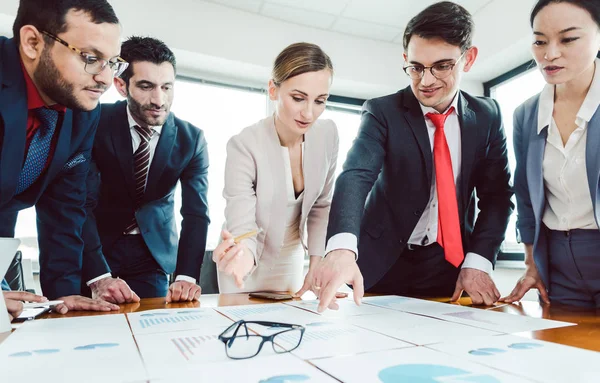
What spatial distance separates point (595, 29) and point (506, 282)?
298 cm

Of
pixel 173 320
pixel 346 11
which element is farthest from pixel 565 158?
pixel 346 11

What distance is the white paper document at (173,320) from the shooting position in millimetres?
875

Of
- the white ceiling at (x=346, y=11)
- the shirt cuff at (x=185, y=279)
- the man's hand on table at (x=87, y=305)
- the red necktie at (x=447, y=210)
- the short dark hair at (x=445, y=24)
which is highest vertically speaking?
the white ceiling at (x=346, y=11)

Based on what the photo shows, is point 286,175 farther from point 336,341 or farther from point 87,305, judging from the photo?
point 336,341

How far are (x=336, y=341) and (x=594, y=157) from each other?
0.95 metres

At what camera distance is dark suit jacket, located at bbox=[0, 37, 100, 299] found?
3.91 ft

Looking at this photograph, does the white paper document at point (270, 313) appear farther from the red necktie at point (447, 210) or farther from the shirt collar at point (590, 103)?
the shirt collar at point (590, 103)

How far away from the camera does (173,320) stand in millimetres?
963

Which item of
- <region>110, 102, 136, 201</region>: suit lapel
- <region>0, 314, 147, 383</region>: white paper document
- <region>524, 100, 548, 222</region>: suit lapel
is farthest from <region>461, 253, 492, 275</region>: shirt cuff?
<region>110, 102, 136, 201</region>: suit lapel

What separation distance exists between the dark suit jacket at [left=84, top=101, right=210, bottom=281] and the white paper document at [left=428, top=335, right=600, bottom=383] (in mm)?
1210

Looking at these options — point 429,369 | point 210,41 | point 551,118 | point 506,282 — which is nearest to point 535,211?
point 551,118

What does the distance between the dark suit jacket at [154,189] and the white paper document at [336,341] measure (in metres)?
0.99

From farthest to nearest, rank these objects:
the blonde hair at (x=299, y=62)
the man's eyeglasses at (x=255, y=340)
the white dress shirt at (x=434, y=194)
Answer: the blonde hair at (x=299, y=62) → the white dress shirt at (x=434, y=194) → the man's eyeglasses at (x=255, y=340)

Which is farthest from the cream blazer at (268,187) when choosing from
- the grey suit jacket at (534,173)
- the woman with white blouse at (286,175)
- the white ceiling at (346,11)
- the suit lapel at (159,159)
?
the white ceiling at (346,11)
